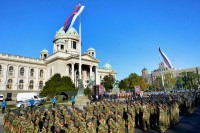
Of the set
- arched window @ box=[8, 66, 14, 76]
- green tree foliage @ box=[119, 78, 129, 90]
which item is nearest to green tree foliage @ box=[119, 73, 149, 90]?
green tree foliage @ box=[119, 78, 129, 90]

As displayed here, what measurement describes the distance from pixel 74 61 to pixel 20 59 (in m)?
A: 18.6

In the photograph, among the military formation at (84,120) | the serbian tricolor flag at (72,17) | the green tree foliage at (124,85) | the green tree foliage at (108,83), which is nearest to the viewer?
the military formation at (84,120)

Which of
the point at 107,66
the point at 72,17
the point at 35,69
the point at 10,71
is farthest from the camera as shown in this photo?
the point at 107,66

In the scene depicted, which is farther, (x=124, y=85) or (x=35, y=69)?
(x=124, y=85)

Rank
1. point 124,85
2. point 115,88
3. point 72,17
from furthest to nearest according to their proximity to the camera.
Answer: point 124,85 → point 115,88 → point 72,17

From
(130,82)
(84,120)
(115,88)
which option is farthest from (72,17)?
(130,82)

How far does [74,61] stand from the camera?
58.7 meters

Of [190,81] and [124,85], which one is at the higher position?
[190,81]

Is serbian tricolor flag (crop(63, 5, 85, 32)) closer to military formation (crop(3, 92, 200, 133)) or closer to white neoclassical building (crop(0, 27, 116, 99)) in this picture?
military formation (crop(3, 92, 200, 133))

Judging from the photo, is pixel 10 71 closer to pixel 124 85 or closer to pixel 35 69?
pixel 35 69

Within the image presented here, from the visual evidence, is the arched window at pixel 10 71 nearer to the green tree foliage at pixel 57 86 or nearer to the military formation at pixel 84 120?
the green tree foliage at pixel 57 86

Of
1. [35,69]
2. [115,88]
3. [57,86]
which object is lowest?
[115,88]

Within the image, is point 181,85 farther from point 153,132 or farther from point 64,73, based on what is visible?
point 153,132

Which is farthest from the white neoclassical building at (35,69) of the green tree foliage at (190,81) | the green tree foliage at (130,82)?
the green tree foliage at (190,81)
